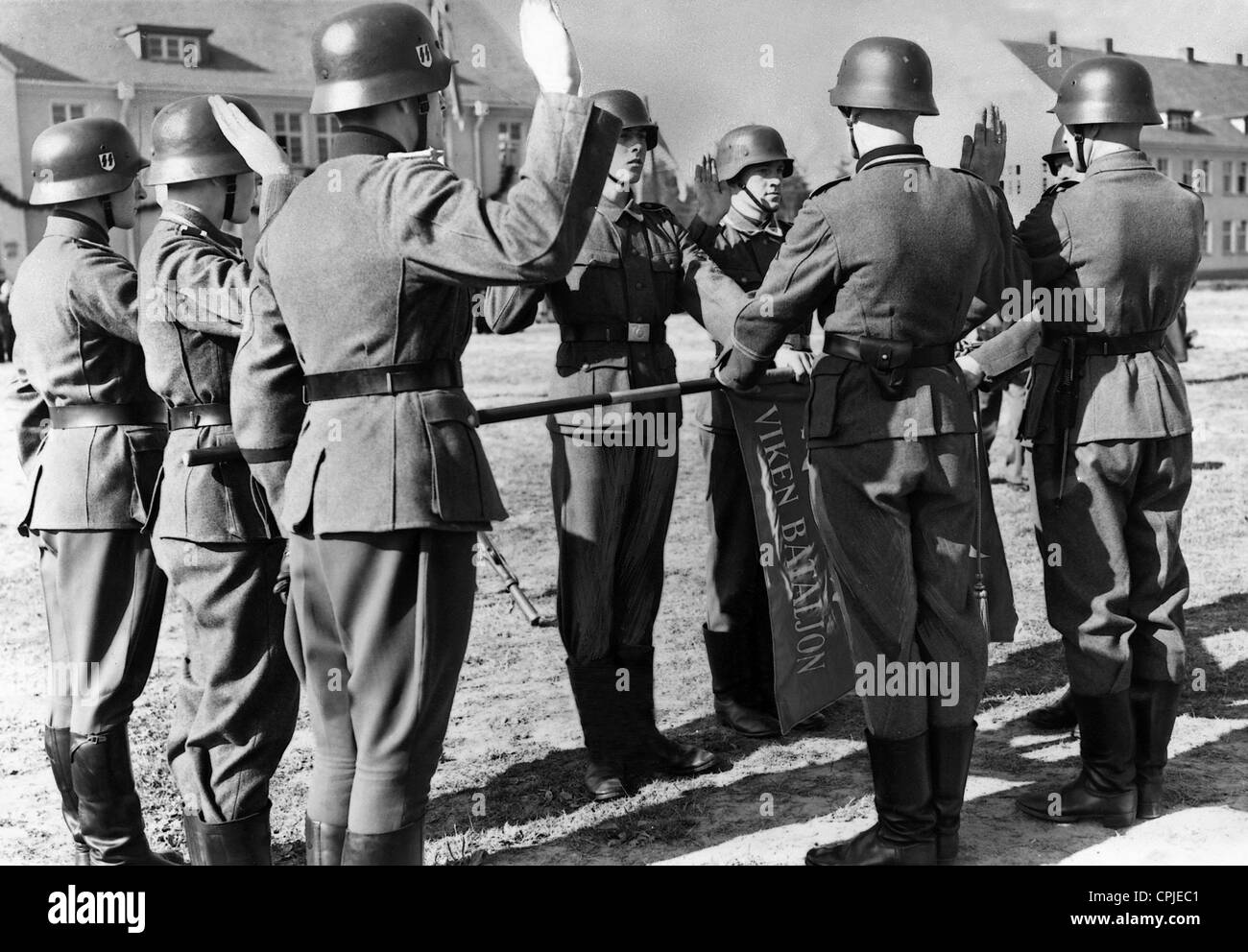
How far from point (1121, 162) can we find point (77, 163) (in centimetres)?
358

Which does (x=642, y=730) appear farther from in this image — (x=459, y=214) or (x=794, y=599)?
(x=459, y=214)

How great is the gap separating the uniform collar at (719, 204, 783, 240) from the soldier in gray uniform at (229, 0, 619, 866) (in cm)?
269

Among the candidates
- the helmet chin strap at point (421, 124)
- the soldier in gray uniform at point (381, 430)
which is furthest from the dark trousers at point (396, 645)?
the helmet chin strap at point (421, 124)

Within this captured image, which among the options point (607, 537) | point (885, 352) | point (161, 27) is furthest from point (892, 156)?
point (161, 27)

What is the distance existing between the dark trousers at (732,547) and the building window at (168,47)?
34.4 metres

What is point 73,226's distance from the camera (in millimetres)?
4699

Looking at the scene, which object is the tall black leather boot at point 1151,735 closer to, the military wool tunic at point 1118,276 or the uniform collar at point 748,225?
the military wool tunic at point 1118,276

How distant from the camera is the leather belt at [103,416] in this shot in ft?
15.3

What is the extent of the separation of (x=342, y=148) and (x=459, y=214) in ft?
1.69

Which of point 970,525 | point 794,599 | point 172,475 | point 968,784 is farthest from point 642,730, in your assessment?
point 172,475

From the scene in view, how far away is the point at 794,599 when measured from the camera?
18.4 ft

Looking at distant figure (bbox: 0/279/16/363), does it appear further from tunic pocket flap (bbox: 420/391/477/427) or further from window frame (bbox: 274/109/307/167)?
tunic pocket flap (bbox: 420/391/477/427)

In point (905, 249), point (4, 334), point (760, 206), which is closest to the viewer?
point (905, 249)

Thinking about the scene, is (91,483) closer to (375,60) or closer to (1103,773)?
(375,60)
